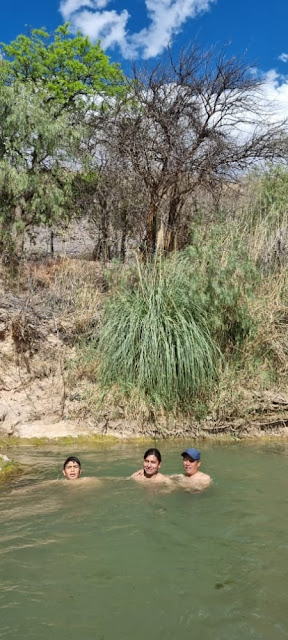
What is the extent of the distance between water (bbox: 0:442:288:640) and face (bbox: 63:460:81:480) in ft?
0.44

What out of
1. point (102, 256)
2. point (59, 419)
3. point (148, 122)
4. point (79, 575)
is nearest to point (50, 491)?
point (79, 575)

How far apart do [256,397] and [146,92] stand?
7901 mm

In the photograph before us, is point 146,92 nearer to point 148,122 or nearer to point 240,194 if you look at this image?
point 148,122

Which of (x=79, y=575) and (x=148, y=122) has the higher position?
(x=148, y=122)

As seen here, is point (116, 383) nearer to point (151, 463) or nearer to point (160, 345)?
point (160, 345)

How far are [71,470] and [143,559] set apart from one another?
7.33 feet

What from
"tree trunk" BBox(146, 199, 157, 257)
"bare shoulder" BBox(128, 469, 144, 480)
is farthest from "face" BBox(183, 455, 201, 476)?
"tree trunk" BBox(146, 199, 157, 257)

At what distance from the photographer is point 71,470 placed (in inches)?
251

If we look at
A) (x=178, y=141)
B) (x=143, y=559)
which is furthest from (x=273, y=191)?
(x=143, y=559)

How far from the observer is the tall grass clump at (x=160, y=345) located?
28.3 feet

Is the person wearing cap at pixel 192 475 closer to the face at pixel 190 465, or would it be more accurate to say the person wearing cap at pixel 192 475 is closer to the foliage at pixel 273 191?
the face at pixel 190 465

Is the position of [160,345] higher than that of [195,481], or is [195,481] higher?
[160,345]

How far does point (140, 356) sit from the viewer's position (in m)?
8.70

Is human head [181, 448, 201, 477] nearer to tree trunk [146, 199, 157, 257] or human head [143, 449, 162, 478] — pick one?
human head [143, 449, 162, 478]
